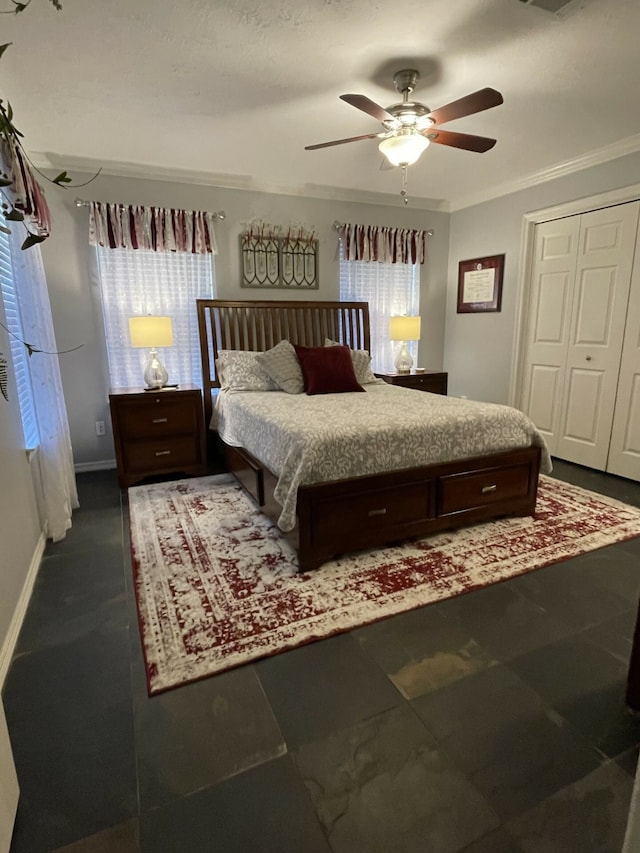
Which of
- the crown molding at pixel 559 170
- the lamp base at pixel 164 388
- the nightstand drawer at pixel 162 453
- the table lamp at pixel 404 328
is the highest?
the crown molding at pixel 559 170

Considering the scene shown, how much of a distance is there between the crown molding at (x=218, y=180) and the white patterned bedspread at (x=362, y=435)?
2.17 meters

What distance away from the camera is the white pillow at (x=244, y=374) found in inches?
147

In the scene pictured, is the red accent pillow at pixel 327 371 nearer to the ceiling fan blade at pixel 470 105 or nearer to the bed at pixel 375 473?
the bed at pixel 375 473

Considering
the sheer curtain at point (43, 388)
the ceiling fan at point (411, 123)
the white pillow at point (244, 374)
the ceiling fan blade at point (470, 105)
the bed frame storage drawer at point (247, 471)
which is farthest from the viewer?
the white pillow at point (244, 374)

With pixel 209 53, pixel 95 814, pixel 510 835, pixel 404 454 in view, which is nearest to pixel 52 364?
pixel 209 53

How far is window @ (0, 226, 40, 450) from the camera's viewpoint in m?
2.51

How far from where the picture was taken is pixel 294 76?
2.41 m

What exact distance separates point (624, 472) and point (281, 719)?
11.4 ft

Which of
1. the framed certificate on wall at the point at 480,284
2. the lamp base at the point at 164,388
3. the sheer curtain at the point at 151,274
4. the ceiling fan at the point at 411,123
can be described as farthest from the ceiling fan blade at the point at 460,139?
the lamp base at the point at 164,388

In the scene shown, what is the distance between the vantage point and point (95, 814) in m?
1.21

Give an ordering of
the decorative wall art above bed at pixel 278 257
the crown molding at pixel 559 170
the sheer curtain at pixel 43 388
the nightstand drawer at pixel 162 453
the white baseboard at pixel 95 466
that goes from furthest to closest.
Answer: the decorative wall art above bed at pixel 278 257 < the white baseboard at pixel 95 466 < the nightstand drawer at pixel 162 453 < the crown molding at pixel 559 170 < the sheer curtain at pixel 43 388

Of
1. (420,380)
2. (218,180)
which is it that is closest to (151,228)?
(218,180)

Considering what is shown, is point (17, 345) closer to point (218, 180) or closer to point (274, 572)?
point (274, 572)

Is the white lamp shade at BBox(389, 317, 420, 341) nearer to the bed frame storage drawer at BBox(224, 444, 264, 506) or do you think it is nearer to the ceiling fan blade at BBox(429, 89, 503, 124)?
the bed frame storage drawer at BBox(224, 444, 264, 506)
